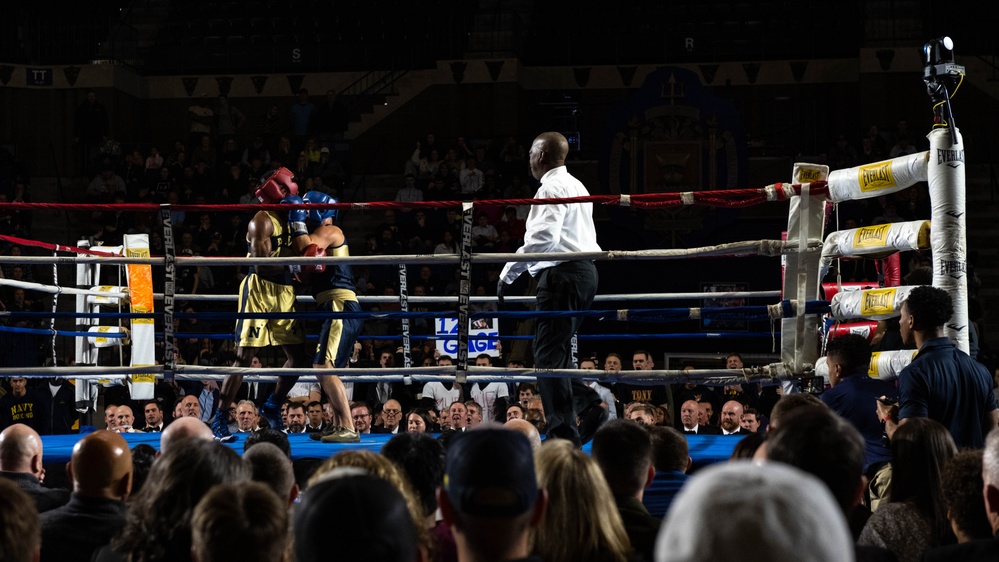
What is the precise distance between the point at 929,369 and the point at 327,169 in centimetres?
1020

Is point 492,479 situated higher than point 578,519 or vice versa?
point 492,479

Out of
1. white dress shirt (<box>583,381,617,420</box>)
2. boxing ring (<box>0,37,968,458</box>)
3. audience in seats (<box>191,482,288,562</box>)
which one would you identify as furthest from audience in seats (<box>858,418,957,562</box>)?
white dress shirt (<box>583,381,617,420</box>)

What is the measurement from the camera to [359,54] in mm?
15320

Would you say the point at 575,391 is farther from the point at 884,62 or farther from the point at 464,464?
the point at 884,62

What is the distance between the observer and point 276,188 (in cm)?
564

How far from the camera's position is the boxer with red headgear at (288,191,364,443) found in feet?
17.9

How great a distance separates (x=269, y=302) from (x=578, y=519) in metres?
3.95

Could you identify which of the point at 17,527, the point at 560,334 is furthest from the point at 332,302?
the point at 17,527

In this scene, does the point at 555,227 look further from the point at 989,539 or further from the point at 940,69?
the point at 989,539

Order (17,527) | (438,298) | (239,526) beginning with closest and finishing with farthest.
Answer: (239,526) < (17,527) < (438,298)

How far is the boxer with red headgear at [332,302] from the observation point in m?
5.45

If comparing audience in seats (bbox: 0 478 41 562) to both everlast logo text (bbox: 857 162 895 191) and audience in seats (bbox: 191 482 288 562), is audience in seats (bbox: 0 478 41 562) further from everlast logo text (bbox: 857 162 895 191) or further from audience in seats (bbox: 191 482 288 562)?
everlast logo text (bbox: 857 162 895 191)

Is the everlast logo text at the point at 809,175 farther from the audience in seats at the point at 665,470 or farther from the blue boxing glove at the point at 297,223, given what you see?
the blue boxing glove at the point at 297,223

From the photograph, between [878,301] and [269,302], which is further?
[269,302]
